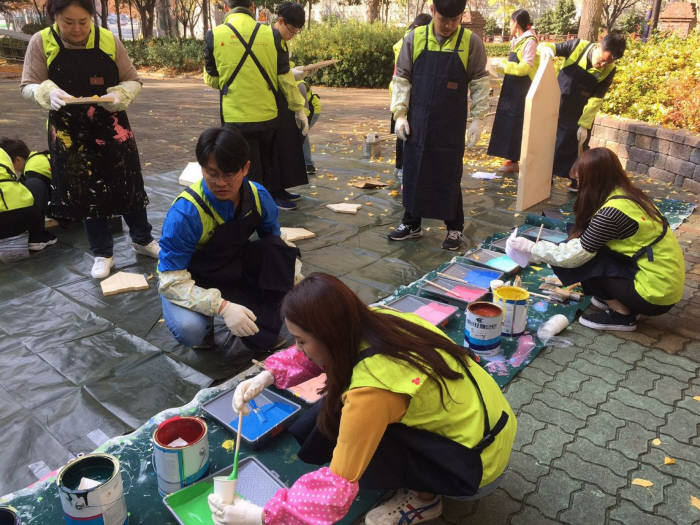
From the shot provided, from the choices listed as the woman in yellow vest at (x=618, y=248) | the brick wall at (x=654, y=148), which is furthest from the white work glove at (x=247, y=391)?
the brick wall at (x=654, y=148)

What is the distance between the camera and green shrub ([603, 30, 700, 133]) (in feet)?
19.9

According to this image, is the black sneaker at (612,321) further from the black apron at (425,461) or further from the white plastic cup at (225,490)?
the white plastic cup at (225,490)

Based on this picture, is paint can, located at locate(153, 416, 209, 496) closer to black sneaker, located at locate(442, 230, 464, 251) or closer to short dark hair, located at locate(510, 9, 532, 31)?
black sneaker, located at locate(442, 230, 464, 251)

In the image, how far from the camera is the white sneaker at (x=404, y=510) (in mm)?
1771

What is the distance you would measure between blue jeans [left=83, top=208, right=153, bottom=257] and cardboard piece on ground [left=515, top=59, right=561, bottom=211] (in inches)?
124

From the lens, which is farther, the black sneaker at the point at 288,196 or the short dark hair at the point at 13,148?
the black sneaker at the point at 288,196

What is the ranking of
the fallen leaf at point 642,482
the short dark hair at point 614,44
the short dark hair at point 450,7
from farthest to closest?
the short dark hair at point 614,44 < the short dark hair at point 450,7 < the fallen leaf at point 642,482

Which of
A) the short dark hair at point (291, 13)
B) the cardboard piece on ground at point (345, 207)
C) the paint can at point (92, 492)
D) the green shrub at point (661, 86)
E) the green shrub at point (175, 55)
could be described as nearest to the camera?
the paint can at point (92, 492)

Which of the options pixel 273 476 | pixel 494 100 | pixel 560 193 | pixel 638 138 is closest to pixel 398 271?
pixel 273 476

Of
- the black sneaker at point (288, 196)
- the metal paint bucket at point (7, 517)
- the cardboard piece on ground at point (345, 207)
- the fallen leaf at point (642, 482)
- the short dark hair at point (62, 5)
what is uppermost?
the short dark hair at point (62, 5)

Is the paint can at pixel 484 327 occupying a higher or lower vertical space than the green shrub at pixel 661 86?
lower

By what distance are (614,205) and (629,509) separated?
1473 millimetres

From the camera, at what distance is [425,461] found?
1634mm

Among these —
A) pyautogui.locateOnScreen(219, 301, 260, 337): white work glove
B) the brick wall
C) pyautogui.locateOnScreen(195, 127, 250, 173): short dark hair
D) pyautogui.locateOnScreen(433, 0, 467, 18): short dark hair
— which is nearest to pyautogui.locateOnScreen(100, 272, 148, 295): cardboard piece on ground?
pyautogui.locateOnScreen(219, 301, 260, 337): white work glove
